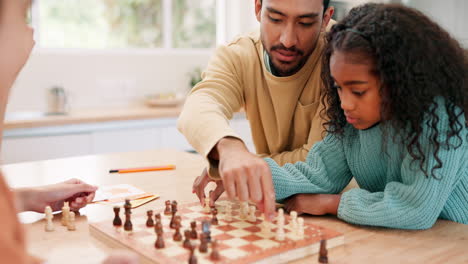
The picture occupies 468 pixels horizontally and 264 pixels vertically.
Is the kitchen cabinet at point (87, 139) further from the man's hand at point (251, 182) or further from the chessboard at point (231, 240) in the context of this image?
the man's hand at point (251, 182)

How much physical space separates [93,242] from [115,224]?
0.07 m

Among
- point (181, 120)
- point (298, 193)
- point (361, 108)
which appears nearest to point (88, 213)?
point (181, 120)

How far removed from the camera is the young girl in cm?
124

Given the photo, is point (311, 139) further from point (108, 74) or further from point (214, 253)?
point (108, 74)

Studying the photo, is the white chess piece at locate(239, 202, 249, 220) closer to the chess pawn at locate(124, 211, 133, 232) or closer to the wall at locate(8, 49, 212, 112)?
the chess pawn at locate(124, 211, 133, 232)

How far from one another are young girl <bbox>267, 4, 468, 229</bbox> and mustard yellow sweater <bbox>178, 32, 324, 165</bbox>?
1.44 feet

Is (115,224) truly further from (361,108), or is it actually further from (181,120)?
(361,108)

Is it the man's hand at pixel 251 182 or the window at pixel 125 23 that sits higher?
the window at pixel 125 23

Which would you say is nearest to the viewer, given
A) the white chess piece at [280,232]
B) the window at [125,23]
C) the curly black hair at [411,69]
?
the white chess piece at [280,232]

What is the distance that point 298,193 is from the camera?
4.79ft

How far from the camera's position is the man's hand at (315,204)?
4.53ft

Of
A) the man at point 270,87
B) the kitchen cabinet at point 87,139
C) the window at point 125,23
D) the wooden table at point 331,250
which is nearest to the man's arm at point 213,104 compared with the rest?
the man at point 270,87

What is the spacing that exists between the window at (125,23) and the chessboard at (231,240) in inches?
122

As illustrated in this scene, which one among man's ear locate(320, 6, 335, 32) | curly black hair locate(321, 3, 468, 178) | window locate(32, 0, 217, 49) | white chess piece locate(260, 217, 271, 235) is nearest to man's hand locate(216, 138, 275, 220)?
white chess piece locate(260, 217, 271, 235)
